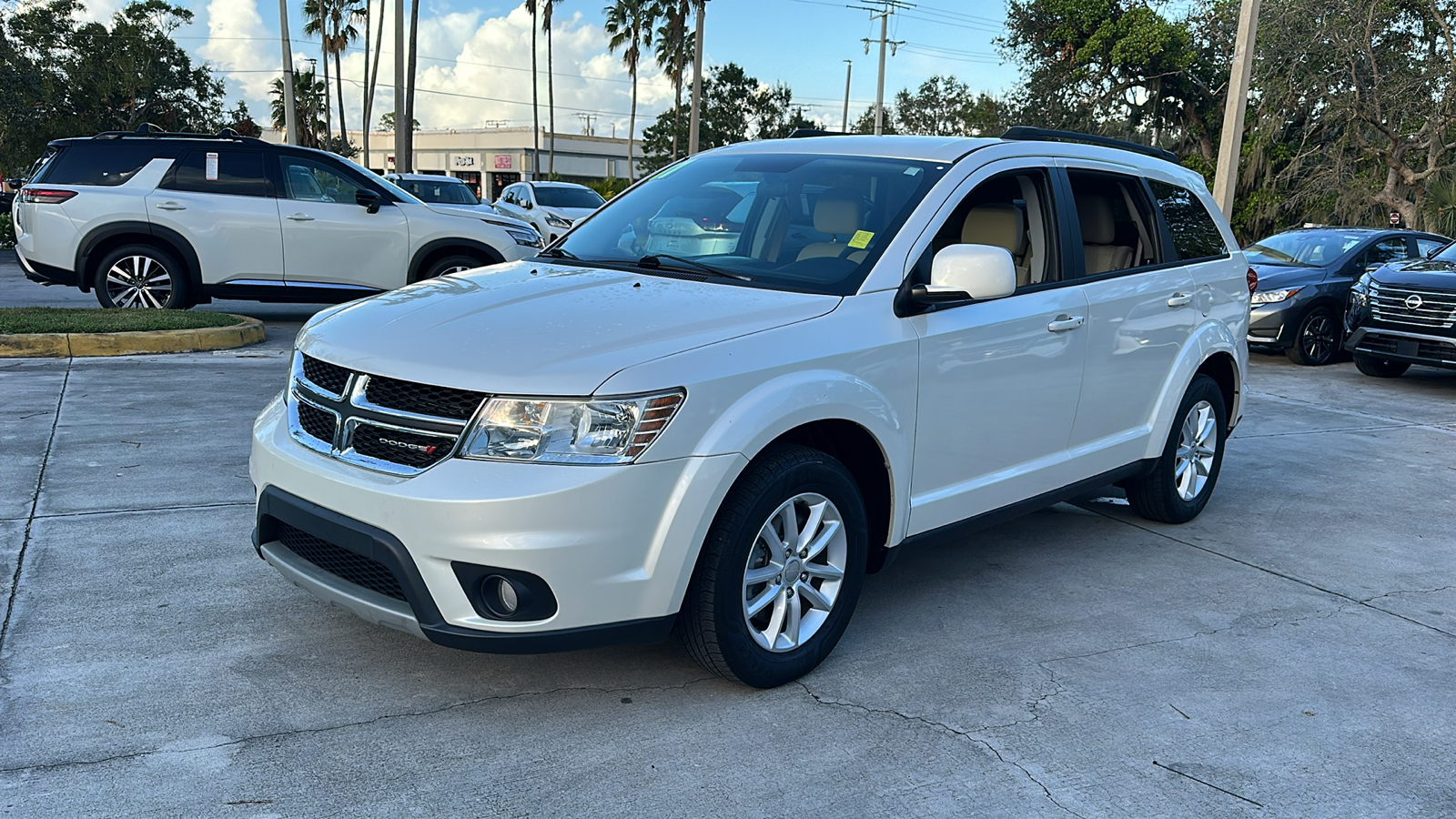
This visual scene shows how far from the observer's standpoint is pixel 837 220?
4.29m

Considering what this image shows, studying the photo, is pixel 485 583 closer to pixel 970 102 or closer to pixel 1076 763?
pixel 1076 763

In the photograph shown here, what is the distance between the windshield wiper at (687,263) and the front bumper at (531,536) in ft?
3.19

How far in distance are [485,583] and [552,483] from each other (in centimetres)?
37

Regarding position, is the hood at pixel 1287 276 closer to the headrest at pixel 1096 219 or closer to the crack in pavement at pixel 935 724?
the headrest at pixel 1096 219

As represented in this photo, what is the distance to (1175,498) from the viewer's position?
5785mm

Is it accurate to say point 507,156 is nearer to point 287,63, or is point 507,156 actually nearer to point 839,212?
point 287,63

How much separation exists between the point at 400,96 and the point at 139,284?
54.9ft

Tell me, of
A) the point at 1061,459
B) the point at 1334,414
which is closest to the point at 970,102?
the point at 1334,414

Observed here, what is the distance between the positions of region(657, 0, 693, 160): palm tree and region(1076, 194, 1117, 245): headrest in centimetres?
4412

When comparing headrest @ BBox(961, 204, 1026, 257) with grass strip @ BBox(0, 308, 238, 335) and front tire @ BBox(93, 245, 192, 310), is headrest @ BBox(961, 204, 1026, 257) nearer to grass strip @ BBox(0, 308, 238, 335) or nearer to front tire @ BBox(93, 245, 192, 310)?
grass strip @ BBox(0, 308, 238, 335)

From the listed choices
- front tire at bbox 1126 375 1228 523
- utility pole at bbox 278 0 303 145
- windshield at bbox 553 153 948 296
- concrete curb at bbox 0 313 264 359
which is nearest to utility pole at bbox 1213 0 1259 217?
front tire at bbox 1126 375 1228 523

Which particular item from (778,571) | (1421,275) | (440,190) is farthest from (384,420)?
(440,190)

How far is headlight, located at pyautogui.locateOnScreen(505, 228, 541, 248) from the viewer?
1209cm

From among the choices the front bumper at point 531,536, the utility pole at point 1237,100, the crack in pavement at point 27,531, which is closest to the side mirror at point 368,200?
the crack in pavement at point 27,531
